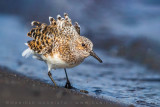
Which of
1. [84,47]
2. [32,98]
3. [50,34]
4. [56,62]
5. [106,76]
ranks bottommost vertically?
[32,98]

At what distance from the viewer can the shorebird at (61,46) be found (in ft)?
21.4

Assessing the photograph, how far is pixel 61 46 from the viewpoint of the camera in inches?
258

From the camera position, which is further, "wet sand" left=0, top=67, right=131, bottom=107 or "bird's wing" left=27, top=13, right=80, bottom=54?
"bird's wing" left=27, top=13, right=80, bottom=54

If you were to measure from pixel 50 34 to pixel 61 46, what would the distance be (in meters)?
0.39

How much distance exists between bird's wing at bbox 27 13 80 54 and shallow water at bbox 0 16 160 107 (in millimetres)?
1379

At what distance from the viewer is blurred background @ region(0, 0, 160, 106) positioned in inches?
310

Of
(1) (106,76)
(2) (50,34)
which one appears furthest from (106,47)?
(2) (50,34)

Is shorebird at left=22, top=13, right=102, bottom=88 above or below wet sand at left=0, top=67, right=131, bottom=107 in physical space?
above

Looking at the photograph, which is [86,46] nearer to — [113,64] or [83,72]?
[83,72]

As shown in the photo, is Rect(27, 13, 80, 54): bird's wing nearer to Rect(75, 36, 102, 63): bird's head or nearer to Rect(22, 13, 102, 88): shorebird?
Rect(22, 13, 102, 88): shorebird

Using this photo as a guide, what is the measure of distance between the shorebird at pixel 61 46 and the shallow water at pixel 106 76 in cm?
96

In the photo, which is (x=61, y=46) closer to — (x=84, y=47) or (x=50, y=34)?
(x=50, y=34)

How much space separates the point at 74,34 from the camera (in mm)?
6715

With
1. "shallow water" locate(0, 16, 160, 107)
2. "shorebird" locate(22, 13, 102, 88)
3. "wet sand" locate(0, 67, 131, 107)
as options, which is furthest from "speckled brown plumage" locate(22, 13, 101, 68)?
"wet sand" locate(0, 67, 131, 107)
